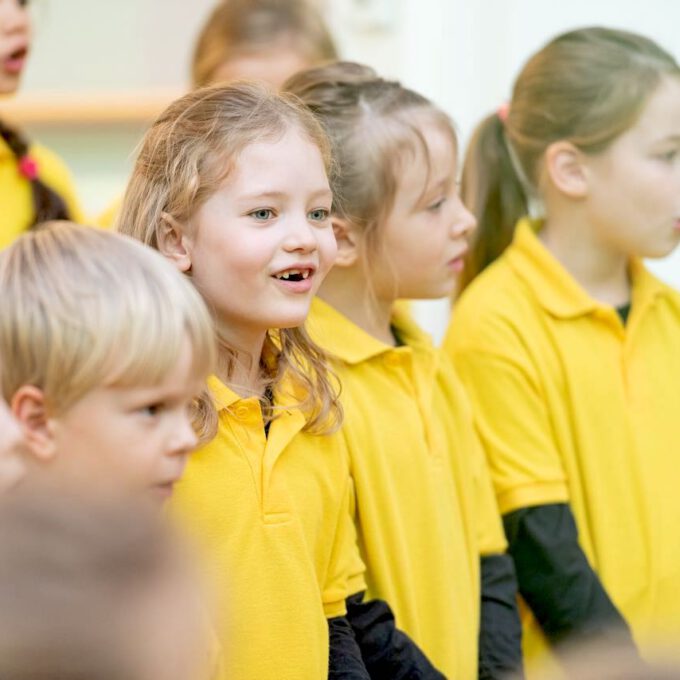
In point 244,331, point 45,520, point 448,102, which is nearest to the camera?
point 45,520

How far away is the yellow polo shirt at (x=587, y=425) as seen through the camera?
2.13 m

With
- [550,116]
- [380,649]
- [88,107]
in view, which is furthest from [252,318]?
[88,107]

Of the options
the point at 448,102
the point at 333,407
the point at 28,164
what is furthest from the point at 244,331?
the point at 448,102

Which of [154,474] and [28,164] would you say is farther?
[28,164]

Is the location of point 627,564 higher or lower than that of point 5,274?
lower

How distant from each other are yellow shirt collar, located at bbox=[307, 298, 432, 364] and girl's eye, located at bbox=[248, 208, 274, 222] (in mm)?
309

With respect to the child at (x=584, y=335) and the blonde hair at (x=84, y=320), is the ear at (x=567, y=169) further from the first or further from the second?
the blonde hair at (x=84, y=320)

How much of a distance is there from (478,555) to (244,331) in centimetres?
60

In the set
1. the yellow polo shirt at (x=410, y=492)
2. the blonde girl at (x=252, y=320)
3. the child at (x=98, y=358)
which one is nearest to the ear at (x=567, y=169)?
the yellow polo shirt at (x=410, y=492)

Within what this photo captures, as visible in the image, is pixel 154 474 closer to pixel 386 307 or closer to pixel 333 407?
pixel 333 407

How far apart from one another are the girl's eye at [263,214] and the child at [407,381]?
0.96 ft

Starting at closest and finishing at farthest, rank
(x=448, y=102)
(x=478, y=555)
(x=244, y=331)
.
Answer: (x=244, y=331), (x=478, y=555), (x=448, y=102)

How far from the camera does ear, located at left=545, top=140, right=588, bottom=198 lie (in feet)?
7.49

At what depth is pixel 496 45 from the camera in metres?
3.49
